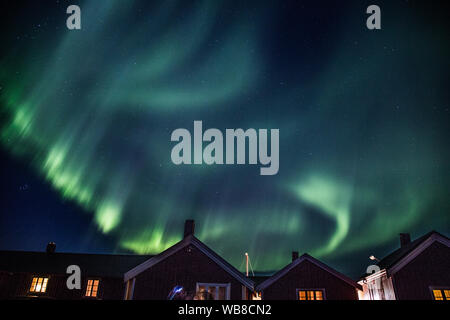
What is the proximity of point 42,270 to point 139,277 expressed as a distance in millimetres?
14853

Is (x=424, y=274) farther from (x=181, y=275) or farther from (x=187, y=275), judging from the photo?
(x=181, y=275)

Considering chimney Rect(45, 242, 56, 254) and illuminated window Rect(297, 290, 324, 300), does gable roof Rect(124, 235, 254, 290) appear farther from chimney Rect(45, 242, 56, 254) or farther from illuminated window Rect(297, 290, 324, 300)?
chimney Rect(45, 242, 56, 254)

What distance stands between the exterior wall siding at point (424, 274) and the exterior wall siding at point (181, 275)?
1324 centimetres

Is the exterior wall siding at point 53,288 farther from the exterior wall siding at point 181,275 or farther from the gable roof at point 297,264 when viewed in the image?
the gable roof at point 297,264

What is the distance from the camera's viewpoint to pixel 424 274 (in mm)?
24469

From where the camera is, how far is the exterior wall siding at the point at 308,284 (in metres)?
25.5

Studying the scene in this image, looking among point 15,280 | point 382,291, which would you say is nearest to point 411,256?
point 382,291

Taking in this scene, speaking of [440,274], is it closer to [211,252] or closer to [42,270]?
[211,252]

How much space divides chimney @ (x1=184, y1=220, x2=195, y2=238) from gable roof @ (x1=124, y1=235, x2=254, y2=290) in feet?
5.35

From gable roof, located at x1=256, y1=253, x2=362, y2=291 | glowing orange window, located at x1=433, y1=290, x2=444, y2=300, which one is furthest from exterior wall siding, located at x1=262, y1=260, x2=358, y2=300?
glowing orange window, located at x1=433, y1=290, x2=444, y2=300

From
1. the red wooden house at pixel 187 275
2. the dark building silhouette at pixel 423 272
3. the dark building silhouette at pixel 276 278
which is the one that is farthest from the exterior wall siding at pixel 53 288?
the dark building silhouette at pixel 423 272

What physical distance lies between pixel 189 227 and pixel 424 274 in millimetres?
19891
